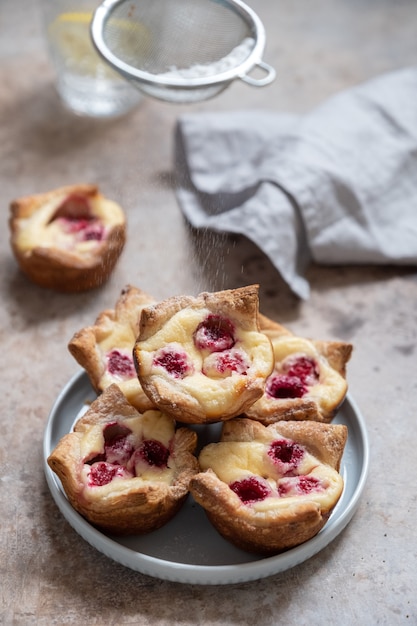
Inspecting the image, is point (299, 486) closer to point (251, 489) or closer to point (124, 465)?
point (251, 489)

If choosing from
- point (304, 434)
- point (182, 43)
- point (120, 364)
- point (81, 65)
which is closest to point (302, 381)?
point (304, 434)

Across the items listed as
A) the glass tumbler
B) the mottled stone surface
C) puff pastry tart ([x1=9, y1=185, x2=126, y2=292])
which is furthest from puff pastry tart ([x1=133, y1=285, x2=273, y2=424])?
the glass tumbler

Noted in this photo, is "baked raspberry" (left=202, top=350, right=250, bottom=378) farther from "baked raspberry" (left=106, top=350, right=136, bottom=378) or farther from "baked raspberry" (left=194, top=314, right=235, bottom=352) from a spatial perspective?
"baked raspberry" (left=106, top=350, right=136, bottom=378)

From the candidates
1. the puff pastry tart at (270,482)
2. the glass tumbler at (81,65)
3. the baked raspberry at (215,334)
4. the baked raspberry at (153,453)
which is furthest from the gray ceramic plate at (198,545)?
the glass tumbler at (81,65)

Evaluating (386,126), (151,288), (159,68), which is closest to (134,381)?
(151,288)

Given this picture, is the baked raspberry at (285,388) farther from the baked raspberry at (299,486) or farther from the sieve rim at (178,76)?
the sieve rim at (178,76)

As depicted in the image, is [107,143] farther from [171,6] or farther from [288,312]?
[288,312]
